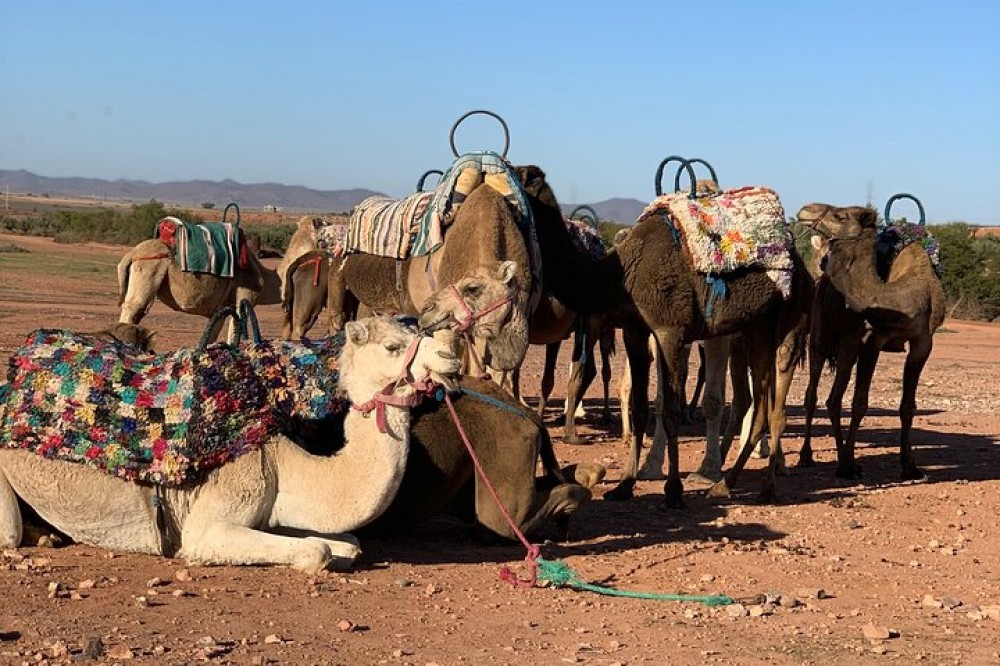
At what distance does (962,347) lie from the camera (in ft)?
101

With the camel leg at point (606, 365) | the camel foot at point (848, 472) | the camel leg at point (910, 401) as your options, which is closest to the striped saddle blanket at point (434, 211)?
the camel leg at point (606, 365)

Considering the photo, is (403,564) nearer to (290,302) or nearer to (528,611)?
(528,611)

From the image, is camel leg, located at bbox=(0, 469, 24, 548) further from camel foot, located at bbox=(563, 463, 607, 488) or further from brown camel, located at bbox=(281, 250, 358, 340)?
brown camel, located at bbox=(281, 250, 358, 340)

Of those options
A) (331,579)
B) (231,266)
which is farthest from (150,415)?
(231,266)

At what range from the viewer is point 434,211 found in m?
10.8

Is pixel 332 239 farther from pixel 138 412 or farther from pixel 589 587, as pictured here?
pixel 589 587

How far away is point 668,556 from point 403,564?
1.62 m

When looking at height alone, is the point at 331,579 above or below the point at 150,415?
below

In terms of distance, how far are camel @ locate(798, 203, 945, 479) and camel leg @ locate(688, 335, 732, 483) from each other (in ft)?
3.78

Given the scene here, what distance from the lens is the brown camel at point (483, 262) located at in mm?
8703

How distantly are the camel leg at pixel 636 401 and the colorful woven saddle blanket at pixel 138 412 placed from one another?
11.6 feet

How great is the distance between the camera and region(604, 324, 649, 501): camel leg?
385 inches

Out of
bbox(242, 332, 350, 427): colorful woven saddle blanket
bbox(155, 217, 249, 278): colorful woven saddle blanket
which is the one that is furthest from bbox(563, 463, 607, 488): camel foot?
bbox(155, 217, 249, 278): colorful woven saddle blanket

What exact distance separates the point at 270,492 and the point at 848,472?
645 centimetres
